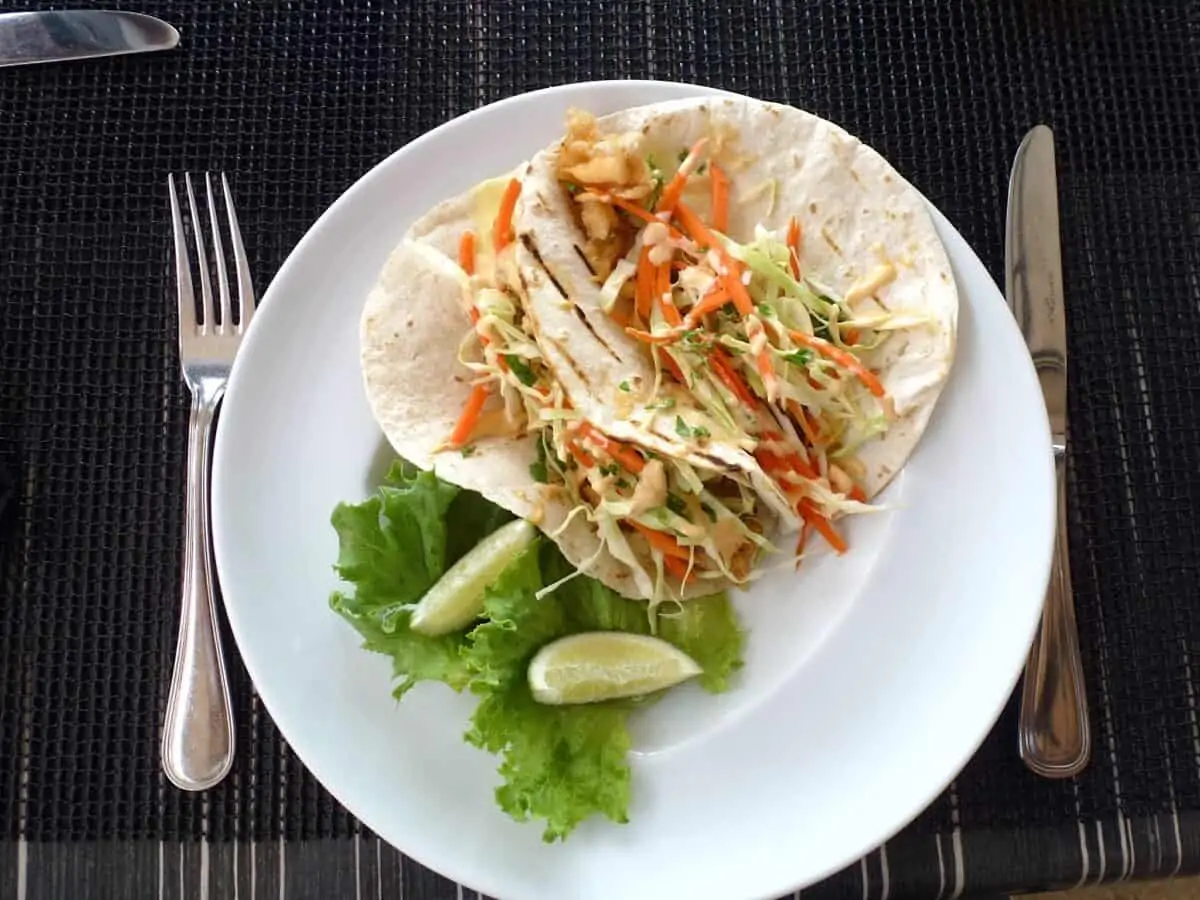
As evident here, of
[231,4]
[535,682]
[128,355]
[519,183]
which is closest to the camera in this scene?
[535,682]

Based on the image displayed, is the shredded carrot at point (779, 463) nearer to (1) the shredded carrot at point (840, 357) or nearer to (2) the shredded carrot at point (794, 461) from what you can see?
(2) the shredded carrot at point (794, 461)

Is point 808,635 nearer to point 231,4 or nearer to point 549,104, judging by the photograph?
point 549,104

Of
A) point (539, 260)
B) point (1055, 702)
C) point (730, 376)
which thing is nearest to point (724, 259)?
point (730, 376)

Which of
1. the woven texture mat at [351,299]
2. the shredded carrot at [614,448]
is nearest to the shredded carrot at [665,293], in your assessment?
the shredded carrot at [614,448]

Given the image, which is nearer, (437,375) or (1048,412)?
(437,375)

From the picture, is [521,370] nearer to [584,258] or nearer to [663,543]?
[584,258]

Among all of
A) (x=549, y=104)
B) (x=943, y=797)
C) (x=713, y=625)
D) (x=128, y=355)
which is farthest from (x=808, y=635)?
(x=128, y=355)
